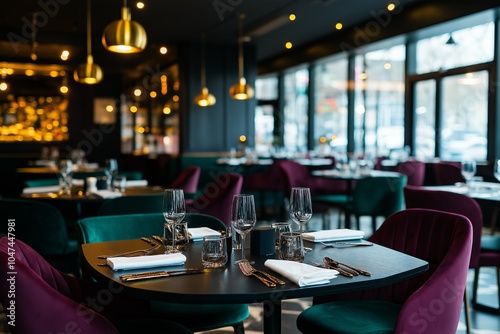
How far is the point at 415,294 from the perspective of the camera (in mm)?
1826

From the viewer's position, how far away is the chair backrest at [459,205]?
324 cm

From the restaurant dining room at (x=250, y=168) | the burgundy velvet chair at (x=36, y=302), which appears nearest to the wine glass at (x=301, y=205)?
the restaurant dining room at (x=250, y=168)

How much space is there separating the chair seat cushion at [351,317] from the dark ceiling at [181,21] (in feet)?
19.6

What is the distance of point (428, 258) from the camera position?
2305 millimetres

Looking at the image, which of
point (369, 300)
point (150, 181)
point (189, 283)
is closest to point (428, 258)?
point (369, 300)

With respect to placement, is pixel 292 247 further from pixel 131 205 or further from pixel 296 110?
pixel 296 110

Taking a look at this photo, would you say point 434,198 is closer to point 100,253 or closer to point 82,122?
point 100,253

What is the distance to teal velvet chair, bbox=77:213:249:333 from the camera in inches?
87.4

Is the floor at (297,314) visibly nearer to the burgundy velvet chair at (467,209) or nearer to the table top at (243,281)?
the burgundy velvet chair at (467,209)

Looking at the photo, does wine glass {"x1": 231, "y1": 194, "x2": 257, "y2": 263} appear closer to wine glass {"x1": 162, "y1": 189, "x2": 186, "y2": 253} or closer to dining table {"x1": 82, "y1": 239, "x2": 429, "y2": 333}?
dining table {"x1": 82, "y1": 239, "x2": 429, "y2": 333}

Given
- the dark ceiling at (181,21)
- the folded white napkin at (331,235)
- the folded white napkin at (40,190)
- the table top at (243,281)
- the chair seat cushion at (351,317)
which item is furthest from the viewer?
the dark ceiling at (181,21)

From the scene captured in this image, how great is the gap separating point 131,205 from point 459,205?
6.65ft

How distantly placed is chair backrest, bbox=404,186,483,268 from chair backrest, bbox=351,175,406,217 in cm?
176

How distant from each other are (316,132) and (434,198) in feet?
30.9
